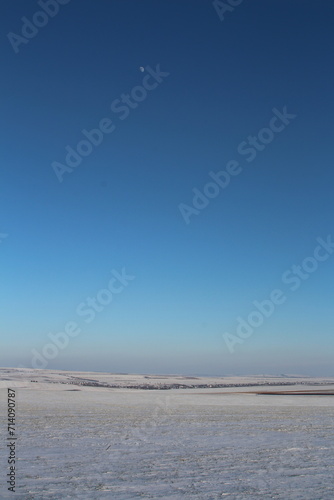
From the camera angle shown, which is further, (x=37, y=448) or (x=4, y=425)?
(x=4, y=425)

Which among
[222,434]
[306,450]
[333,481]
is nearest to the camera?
[333,481]

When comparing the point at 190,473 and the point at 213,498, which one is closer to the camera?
the point at 213,498

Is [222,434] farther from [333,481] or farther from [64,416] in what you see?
[64,416]

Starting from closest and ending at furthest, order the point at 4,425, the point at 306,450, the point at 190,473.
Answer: the point at 190,473, the point at 306,450, the point at 4,425

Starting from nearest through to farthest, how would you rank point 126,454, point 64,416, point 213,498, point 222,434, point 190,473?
point 213,498
point 190,473
point 126,454
point 222,434
point 64,416

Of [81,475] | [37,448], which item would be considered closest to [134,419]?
[37,448]

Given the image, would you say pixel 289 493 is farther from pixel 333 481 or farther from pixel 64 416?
pixel 64 416

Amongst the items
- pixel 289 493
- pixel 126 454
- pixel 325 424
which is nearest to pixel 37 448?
pixel 126 454

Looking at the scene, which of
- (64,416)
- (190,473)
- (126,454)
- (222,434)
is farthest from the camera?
(64,416)
